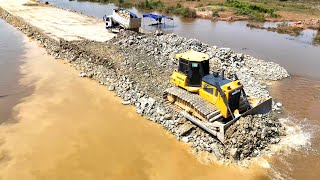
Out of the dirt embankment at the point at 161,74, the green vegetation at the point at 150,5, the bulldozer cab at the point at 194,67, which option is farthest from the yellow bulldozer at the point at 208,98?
the green vegetation at the point at 150,5

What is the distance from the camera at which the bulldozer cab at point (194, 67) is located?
1319 centimetres

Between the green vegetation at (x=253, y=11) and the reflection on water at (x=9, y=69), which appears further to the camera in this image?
the green vegetation at (x=253, y=11)

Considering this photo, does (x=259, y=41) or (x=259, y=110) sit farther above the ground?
(x=259, y=41)

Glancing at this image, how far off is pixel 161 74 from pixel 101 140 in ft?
19.4

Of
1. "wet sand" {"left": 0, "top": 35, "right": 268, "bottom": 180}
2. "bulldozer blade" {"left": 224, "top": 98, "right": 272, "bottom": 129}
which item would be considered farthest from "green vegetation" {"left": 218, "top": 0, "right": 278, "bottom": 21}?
"wet sand" {"left": 0, "top": 35, "right": 268, "bottom": 180}

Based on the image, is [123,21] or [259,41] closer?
[123,21]

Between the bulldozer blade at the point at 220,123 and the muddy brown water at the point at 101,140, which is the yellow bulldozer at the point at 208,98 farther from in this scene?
the muddy brown water at the point at 101,140

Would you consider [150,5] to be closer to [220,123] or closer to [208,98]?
[208,98]

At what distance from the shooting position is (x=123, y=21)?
86.3ft

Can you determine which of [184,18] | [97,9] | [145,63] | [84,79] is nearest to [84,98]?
[84,79]

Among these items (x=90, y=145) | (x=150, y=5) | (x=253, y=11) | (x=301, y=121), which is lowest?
(x=90, y=145)

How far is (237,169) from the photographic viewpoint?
442 inches

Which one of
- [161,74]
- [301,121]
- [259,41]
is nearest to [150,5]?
[259,41]

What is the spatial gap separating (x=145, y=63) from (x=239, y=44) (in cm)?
1152
